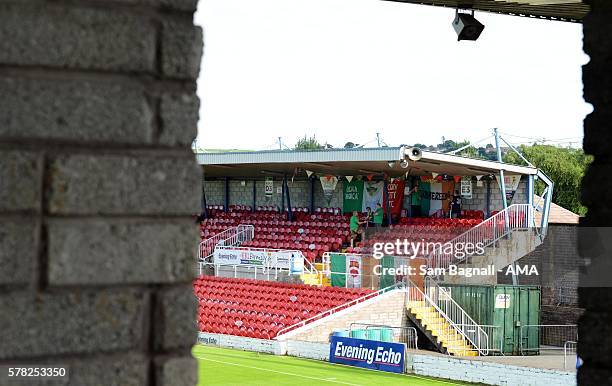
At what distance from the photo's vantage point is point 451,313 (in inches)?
1019

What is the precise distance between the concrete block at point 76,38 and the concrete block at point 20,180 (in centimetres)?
17

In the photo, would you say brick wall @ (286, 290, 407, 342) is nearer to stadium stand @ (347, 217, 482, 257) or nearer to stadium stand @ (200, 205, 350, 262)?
stadium stand @ (347, 217, 482, 257)

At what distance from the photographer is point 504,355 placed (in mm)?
24469

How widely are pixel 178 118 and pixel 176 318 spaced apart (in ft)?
1.30

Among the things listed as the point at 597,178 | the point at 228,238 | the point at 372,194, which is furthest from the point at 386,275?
the point at 597,178

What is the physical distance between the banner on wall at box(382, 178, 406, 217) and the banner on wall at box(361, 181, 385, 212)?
353mm

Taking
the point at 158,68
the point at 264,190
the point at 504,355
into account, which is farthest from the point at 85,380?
the point at 264,190

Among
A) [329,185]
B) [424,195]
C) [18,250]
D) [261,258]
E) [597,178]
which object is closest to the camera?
[18,250]

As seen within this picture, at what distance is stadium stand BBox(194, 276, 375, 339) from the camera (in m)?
26.4

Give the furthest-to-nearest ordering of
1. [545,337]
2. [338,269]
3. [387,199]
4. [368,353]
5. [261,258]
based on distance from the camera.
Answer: [387,199] < [261,258] < [338,269] < [545,337] < [368,353]

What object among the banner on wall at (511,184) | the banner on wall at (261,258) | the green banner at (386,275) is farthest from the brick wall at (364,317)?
the banner on wall at (511,184)

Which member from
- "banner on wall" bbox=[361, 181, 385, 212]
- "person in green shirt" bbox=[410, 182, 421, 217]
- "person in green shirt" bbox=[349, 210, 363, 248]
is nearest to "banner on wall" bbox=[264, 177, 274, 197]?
"banner on wall" bbox=[361, 181, 385, 212]

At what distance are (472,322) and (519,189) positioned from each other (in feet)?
22.5

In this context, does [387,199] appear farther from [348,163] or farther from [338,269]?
[338,269]
